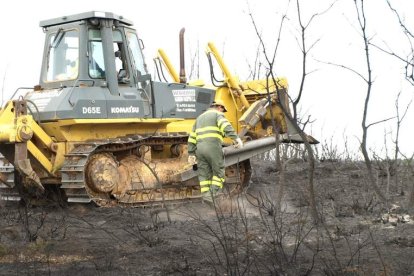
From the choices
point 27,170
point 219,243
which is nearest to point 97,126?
point 27,170

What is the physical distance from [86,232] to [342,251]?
11.9ft

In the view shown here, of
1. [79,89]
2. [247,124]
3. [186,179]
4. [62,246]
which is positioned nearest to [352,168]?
[247,124]

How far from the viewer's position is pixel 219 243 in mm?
8133

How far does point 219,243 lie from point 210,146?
12.8 ft

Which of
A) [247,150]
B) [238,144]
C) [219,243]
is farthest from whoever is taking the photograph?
[247,150]

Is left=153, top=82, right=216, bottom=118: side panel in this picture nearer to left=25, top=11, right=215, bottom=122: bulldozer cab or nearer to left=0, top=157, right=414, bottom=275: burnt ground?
left=25, top=11, right=215, bottom=122: bulldozer cab

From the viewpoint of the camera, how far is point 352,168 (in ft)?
51.8

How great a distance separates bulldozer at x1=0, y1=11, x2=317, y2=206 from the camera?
441 inches

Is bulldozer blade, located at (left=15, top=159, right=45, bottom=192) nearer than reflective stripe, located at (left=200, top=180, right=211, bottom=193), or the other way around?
bulldozer blade, located at (left=15, top=159, right=45, bottom=192)

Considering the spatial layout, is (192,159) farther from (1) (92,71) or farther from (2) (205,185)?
(1) (92,71)

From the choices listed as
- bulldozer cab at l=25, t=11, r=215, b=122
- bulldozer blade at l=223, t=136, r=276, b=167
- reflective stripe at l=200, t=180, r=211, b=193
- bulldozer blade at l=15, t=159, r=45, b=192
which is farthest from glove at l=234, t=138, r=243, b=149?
bulldozer blade at l=15, t=159, r=45, b=192

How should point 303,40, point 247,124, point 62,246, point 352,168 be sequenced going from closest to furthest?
point 303,40 < point 62,246 < point 247,124 < point 352,168

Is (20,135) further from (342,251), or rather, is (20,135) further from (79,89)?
(342,251)

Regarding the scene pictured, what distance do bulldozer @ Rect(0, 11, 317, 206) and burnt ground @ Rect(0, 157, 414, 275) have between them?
0.56m
